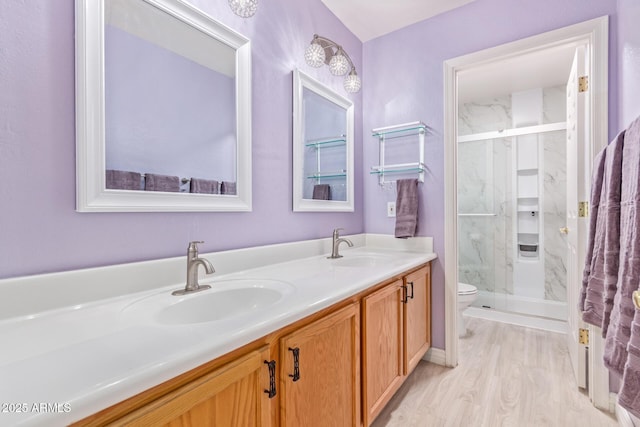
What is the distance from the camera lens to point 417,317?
6.06 feet

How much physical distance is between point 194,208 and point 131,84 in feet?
1.58

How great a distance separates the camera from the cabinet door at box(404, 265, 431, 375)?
1.69m

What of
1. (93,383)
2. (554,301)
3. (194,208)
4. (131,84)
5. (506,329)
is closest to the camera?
(93,383)

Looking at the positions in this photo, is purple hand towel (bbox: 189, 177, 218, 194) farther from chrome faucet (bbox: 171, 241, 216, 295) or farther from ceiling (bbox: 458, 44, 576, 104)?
ceiling (bbox: 458, 44, 576, 104)

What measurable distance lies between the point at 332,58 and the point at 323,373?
1649 millimetres

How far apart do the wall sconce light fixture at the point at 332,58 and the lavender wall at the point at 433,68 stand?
0.46 metres

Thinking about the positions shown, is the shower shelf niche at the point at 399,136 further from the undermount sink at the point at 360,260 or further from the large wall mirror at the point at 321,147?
the undermount sink at the point at 360,260

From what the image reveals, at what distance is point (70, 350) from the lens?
23.4 inches

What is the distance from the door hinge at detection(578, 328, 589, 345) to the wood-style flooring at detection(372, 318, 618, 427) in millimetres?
288

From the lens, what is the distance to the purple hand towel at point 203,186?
4.09 feet

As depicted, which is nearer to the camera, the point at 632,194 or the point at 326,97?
the point at 632,194

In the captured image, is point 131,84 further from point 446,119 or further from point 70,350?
point 446,119

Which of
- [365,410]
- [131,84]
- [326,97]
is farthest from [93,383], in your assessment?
[326,97]

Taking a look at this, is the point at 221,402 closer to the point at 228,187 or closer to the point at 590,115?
the point at 228,187
